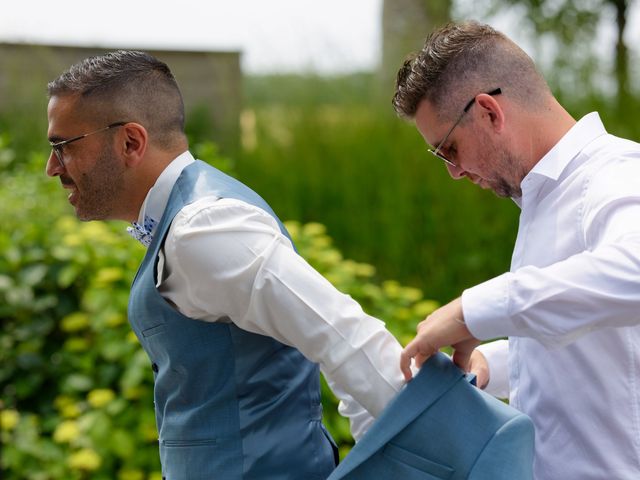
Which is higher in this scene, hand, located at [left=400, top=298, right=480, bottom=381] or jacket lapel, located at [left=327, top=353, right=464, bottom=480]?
hand, located at [left=400, top=298, right=480, bottom=381]

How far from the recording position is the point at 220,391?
1935mm

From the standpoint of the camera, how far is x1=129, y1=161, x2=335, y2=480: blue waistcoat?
192cm

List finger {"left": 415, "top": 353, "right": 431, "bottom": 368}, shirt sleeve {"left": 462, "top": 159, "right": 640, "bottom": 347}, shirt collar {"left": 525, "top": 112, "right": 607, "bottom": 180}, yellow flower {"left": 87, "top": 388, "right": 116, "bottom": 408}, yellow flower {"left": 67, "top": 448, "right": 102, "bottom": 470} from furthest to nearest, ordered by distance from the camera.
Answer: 1. yellow flower {"left": 87, "top": 388, "right": 116, "bottom": 408}
2. yellow flower {"left": 67, "top": 448, "right": 102, "bottom": 470}
3. shirt collar {"left": 525, "top": 112, "right": 607, "bottom": 180}
4. finger {"left": 415, "top": 353, "right": 431, "bottom": 368}
5. shirt sleeve {"left": 462, "top": 159, "right": 640, "bottom": 347}

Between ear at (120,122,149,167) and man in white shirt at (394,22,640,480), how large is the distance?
56cm

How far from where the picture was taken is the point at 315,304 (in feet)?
5.98

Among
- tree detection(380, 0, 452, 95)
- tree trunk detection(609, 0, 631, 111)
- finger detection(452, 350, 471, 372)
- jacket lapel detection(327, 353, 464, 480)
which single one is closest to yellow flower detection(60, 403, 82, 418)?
jacket lapel detection(327, 353, 464, 480)

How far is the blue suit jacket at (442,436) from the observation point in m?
1.79

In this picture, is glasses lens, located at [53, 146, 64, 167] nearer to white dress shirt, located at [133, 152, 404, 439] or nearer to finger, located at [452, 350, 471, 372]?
white dress shirt, located at [133, 152, 404, 439]

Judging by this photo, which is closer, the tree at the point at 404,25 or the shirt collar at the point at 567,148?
the shirt collar at the point at 567,148

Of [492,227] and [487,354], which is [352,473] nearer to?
[487,354]

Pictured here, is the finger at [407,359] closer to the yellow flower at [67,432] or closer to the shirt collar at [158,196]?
the shirt collar at [158,196]

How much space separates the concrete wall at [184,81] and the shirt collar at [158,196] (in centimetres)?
572

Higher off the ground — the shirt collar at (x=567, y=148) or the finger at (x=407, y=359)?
the shirt collar at (x=567, y=148)

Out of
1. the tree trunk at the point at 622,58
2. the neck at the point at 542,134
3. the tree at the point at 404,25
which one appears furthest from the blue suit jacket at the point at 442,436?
the tree at the point at 404,25
